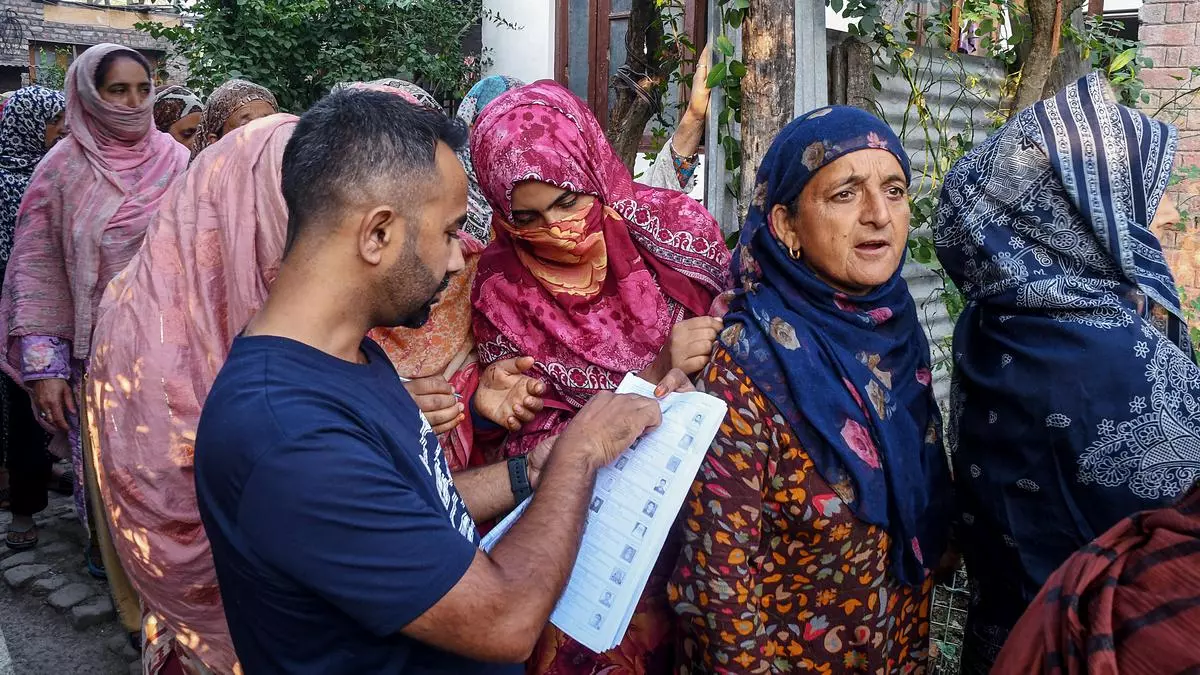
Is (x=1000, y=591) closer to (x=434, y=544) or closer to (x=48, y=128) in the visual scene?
(x=434, y=544)

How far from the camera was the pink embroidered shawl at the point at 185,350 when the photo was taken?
6.66 feet

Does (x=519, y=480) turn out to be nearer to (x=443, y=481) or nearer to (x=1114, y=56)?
(x=443, y=481)

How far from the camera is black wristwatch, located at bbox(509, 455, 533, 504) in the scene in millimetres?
2043

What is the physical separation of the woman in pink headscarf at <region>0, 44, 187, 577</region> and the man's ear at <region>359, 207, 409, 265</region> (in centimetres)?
300

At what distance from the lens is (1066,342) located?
1646 millimetres

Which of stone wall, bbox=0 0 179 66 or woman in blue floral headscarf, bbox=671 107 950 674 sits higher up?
stone wall, bbox=0 0 179 66

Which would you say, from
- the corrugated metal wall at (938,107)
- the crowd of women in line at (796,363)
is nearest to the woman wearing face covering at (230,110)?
the crowd of women in line at (796,363)

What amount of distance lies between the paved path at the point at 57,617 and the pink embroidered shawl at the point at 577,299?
8.74 feet

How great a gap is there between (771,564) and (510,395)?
74cm

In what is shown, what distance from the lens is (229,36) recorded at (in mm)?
8594

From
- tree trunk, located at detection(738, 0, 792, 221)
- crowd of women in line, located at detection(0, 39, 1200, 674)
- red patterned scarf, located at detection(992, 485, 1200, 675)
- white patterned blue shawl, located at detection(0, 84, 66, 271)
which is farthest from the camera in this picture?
white patterned blue shawl, located at detection(0, 84, 66, 271)

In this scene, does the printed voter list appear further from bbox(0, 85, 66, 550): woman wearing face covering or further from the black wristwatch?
bbox(0, 85, 66, 550): woman wearing face covering

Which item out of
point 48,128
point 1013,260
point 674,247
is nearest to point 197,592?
point 674,247

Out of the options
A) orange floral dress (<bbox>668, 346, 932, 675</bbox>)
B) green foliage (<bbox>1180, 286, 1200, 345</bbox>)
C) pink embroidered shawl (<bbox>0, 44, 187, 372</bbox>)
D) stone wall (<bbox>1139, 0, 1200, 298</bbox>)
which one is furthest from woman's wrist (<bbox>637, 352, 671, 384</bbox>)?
stone wall (<bbox>1139, 0, 1200, 298</bbox>)
